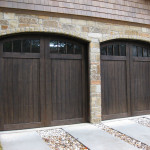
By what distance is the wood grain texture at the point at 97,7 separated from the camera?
180 inches

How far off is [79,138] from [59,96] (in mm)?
1410

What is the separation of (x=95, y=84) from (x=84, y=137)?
1.67 m

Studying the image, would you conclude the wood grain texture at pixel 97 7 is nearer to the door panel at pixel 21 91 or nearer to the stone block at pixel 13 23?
the stone block at pixel 13 23

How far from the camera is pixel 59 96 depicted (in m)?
5.04

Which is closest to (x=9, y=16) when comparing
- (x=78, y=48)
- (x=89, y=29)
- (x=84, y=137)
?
(x=78, y=48)

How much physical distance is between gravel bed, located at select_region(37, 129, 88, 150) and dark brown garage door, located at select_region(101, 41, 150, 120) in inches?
67.4

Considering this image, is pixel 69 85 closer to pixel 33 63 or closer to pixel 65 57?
pixel 65 57

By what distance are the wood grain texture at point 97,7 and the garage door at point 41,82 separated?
0.76 metres

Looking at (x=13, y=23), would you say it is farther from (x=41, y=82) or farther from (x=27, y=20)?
(x=41, y=82)

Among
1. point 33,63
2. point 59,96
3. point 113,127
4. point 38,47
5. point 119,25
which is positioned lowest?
point 113,127

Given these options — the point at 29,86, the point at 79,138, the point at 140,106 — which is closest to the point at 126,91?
the point at 140,106

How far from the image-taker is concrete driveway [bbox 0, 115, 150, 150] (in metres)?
3.56

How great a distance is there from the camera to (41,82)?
4.84 meters

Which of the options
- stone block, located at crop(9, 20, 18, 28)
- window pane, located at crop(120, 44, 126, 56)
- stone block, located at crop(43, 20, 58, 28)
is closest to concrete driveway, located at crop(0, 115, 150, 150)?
window pane, located at crop(120, 44, 126, 56)
